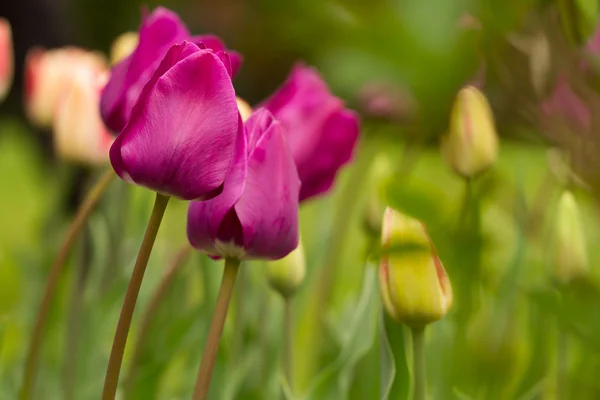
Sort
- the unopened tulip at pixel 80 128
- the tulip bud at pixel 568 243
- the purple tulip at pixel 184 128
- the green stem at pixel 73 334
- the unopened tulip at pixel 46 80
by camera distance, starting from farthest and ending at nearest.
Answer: the unopened tulip at pixel 46 80, the unopened tulip at pixel 80 128, the green stem at pixel 73 334, the tulip bud at pixel 568 243, the purple tulip at pixel 184 128

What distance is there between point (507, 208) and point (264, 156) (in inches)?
3.9

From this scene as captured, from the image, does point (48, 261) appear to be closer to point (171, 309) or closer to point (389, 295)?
point (171, 309)

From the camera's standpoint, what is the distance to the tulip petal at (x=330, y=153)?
16.7 inches

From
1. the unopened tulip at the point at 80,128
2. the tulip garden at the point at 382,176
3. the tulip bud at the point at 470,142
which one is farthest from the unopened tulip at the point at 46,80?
the tulip bud at the point at 470,142

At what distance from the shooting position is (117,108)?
1.30ft

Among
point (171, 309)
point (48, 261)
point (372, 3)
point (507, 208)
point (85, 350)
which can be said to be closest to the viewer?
point (372, 3)

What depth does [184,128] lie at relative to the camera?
1.00 ft

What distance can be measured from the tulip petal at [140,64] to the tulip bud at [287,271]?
0.42ft

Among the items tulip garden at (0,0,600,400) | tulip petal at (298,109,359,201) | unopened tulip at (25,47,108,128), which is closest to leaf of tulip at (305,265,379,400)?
tulip garden at (0,0,600,400)

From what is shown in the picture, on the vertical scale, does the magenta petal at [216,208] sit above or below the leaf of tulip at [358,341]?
above

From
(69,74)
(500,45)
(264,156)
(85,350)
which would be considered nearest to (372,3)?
(500,45)

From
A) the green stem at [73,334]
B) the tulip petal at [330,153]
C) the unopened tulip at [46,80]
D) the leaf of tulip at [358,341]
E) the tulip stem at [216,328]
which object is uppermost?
the tulip stem at [216,328]

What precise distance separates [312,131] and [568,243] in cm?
14

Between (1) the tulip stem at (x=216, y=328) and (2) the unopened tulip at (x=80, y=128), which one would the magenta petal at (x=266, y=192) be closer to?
(1) the tulip stem at (x=216, y=328)
